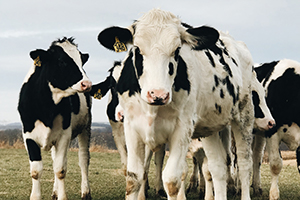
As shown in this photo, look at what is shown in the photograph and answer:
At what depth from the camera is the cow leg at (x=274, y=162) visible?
28.2 feet

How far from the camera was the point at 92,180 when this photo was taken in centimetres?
1242

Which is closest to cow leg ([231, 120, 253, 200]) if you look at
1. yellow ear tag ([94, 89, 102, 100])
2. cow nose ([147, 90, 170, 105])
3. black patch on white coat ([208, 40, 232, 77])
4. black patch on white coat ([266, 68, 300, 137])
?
black patch on white coat ([208, 40, 232, 77])

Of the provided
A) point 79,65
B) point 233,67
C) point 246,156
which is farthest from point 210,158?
point 79,65

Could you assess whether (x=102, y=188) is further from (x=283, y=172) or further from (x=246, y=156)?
(x=283, y=172)

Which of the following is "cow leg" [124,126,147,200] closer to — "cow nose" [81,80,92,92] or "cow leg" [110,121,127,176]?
"cow nose" [81,80,92,92]

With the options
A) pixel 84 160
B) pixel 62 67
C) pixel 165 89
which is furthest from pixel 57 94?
pixel 165 89

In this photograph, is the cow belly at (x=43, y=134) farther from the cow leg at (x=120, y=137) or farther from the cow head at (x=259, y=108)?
the cow head at (x=259, y=108)

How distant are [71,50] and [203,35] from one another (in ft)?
11.3

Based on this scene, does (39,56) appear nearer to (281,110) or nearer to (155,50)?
(155,50)

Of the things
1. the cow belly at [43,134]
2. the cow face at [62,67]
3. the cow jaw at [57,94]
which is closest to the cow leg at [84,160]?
the cow belly at [43,134]

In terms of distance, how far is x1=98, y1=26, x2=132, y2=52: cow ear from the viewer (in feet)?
17.1

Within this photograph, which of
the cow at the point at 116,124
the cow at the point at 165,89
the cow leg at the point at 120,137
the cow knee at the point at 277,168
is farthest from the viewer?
the cow leg at the point at 120,137

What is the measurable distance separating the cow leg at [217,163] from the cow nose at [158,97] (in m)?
2.96

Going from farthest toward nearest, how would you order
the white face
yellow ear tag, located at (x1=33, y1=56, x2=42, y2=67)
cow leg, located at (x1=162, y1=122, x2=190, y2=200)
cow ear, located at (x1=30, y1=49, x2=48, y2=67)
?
yellow ear tag, located at (x1=33, y1=56, x2=42, y2=67)
cow ear, located at (x1=30, y1=49, x2=48, y2=67)
cow leg, located at (x1=162, y1=122, x2=190, y2=200)
the white face
